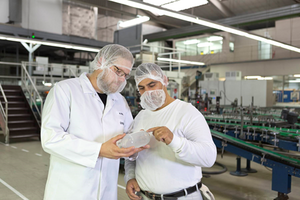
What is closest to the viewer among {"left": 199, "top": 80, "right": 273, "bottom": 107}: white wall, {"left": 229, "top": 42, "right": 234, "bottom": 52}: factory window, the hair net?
the hair net

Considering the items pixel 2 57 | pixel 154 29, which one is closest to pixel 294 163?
pixel 2 57

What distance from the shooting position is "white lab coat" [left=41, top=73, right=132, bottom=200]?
1382 mm

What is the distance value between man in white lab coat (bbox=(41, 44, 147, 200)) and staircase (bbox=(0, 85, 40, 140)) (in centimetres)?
694

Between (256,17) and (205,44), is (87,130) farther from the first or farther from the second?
(205,44)

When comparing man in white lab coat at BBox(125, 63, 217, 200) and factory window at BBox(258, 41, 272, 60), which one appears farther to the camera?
factory window at BBox(258, 41, 272, 60)

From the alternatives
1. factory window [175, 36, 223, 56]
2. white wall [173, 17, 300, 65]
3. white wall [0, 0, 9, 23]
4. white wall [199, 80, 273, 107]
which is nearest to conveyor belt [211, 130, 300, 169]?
white wall [199, 80, 273, 107]

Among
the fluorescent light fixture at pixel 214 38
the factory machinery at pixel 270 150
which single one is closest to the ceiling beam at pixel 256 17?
the fluorescent light fixture at pixel 214 38

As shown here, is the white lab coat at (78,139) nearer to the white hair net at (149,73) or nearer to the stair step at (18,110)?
the white hair net at (149,73)

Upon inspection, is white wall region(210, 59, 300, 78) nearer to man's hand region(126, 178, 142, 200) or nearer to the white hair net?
the white hair net

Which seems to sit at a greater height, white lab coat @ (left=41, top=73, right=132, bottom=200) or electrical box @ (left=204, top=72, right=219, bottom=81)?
electrical box @ (left=204, top=72, right=219, bottom=81)

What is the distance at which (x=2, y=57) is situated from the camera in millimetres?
15242

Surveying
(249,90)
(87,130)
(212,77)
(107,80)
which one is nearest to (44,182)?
(87,130)

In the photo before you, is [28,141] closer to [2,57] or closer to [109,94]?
[109,94]

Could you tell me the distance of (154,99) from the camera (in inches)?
65.5
